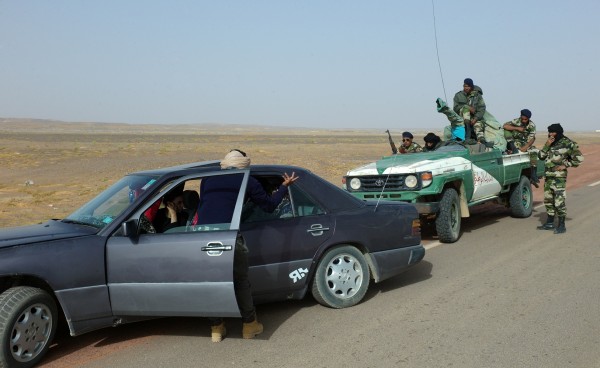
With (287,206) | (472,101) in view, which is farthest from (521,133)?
(287,206)

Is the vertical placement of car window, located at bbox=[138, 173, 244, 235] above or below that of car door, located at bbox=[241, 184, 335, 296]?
above

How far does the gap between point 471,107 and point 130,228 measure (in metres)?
8.83

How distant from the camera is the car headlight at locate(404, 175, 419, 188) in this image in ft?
28.6

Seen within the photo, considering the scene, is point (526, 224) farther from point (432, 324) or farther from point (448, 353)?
point (448, 353)

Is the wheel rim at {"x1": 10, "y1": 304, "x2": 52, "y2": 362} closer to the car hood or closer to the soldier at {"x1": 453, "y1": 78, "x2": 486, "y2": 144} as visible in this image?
the car hood

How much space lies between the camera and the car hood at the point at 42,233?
4.43m

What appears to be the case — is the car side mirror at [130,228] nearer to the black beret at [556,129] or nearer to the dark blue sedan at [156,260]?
the dark blue sedan at [156,260]

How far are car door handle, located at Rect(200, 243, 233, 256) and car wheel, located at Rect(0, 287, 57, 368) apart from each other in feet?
4.11

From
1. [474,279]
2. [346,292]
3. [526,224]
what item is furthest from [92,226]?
[526,224]

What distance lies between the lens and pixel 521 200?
11.4 meters

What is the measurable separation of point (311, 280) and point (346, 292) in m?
0.41

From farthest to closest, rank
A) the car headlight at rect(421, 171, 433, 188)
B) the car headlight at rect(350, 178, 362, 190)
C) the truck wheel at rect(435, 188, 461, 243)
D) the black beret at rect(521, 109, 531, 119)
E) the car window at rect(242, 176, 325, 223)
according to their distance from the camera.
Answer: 1. the black beret at rect(521, 109, 531, 119)
2. the car headlight at rect(350, 178, 362, 190)
3. the truck wheel at rect(435, 188, 461, 243)
4. the car headlight at rect(421, 171, 433, 188)
5. the car window at rect(242, 176, 325, 223)

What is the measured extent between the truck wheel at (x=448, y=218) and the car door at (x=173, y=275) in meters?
5.03

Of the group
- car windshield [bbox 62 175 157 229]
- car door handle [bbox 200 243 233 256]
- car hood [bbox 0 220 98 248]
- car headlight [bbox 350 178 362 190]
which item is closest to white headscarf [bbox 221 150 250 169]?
car windshield [bbox 62 175 157 229]
